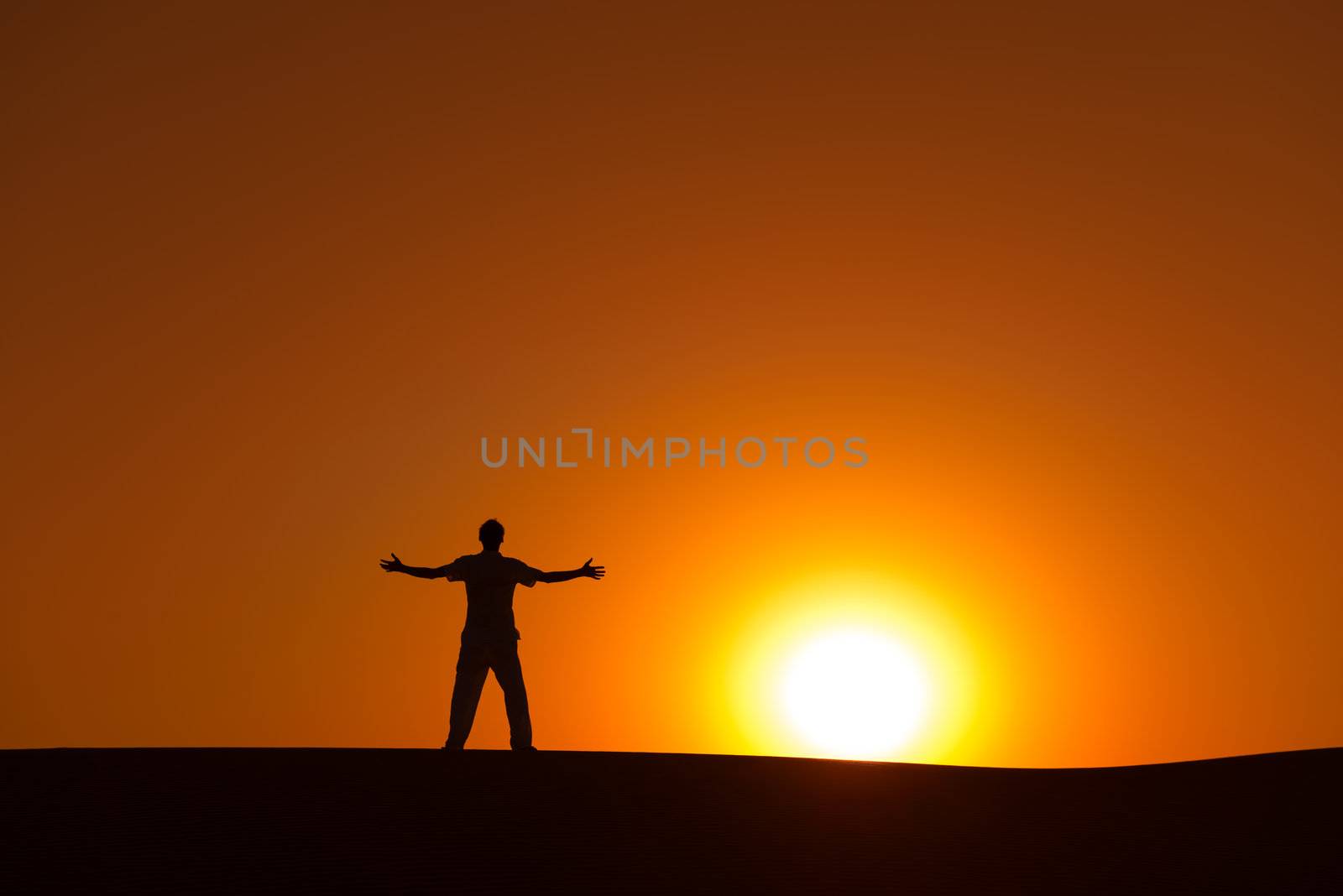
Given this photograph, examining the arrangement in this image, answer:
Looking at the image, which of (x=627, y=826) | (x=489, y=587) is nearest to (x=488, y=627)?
(x=489, y=587)

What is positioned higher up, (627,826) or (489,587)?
(489,587)

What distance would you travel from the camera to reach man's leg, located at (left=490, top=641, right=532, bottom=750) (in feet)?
57.0

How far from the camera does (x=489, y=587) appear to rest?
56.9ft

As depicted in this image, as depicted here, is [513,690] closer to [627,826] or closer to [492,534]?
[492,534]

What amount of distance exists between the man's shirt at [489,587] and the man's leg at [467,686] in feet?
0.56

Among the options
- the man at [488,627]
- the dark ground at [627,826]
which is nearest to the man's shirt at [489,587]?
the man at [488,627]

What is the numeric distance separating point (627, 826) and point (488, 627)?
6.26 m

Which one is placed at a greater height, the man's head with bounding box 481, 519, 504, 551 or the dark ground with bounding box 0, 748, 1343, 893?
the man's head with bounding box 481, 519, 504, 551

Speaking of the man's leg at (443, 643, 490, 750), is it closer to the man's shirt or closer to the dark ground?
the man's shirt

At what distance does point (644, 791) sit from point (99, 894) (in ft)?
14.5

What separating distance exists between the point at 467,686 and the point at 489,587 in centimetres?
113

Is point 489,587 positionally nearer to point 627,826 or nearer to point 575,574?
point 575,574

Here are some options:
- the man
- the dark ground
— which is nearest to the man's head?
the man

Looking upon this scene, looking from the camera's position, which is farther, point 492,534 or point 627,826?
point 492,534
